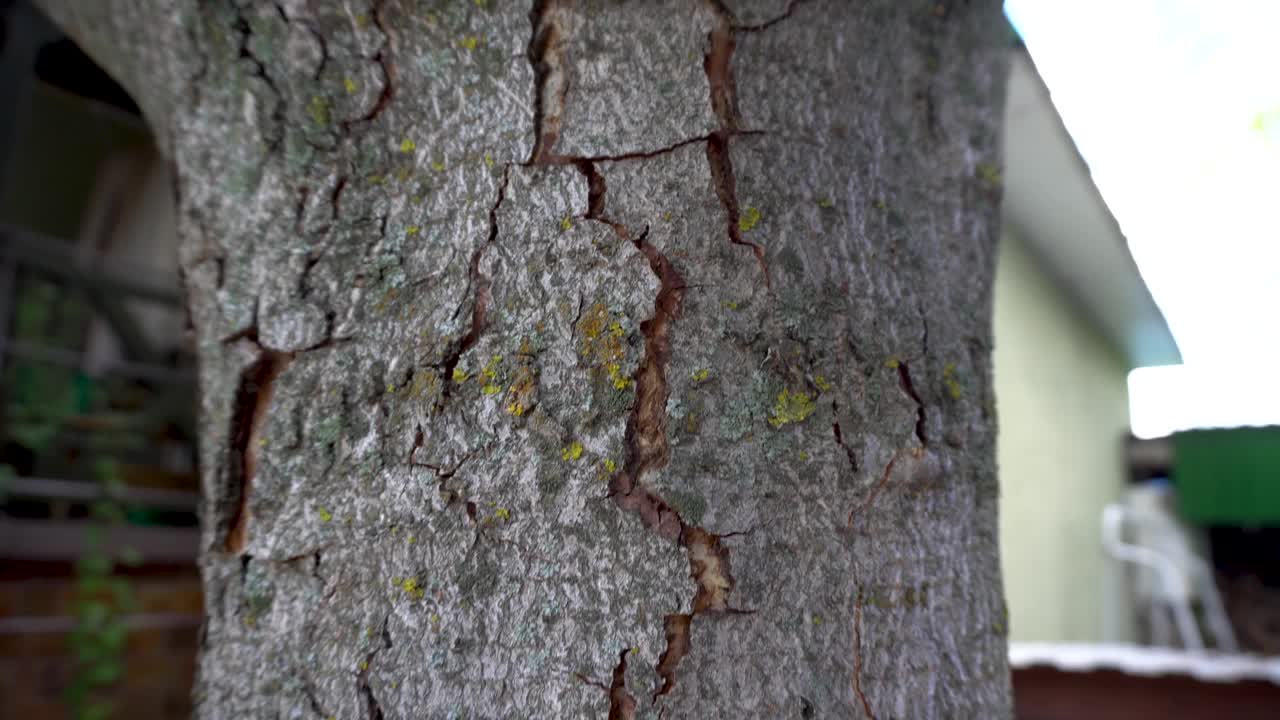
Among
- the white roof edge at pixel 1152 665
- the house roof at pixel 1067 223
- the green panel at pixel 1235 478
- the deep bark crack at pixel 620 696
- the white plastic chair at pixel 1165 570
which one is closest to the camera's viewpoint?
the deep bark crack at pixel 620 696

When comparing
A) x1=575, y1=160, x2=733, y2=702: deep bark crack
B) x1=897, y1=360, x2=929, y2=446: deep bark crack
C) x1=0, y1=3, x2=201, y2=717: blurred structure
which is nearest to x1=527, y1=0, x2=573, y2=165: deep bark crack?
x1=575, y1=160, x2=733, y2=702: deep bark crack

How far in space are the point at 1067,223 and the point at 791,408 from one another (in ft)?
20.3

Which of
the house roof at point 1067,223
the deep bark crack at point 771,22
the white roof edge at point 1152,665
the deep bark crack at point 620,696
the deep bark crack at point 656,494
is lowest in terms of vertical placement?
the white roof edge at point 1152,665

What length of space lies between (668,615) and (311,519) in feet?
1.14

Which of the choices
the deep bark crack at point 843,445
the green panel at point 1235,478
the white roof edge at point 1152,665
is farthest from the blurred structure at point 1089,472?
the deep bark crack at point 843,445

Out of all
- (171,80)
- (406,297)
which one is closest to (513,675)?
(406,297)

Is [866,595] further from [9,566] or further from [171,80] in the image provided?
[9,566]

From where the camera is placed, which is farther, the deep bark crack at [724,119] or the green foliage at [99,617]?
the green foliage at [99,617]

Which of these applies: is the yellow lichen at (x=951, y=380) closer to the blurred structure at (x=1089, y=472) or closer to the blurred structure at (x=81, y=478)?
the blurred structure at (x=81, y=478)

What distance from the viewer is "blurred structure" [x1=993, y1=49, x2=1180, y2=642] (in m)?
5.57

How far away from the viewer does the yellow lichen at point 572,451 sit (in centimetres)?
78

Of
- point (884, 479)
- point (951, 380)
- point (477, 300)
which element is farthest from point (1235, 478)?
point (477, 300)

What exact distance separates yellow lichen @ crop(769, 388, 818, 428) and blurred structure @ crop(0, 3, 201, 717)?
7.20ft

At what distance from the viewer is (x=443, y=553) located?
79 cm
